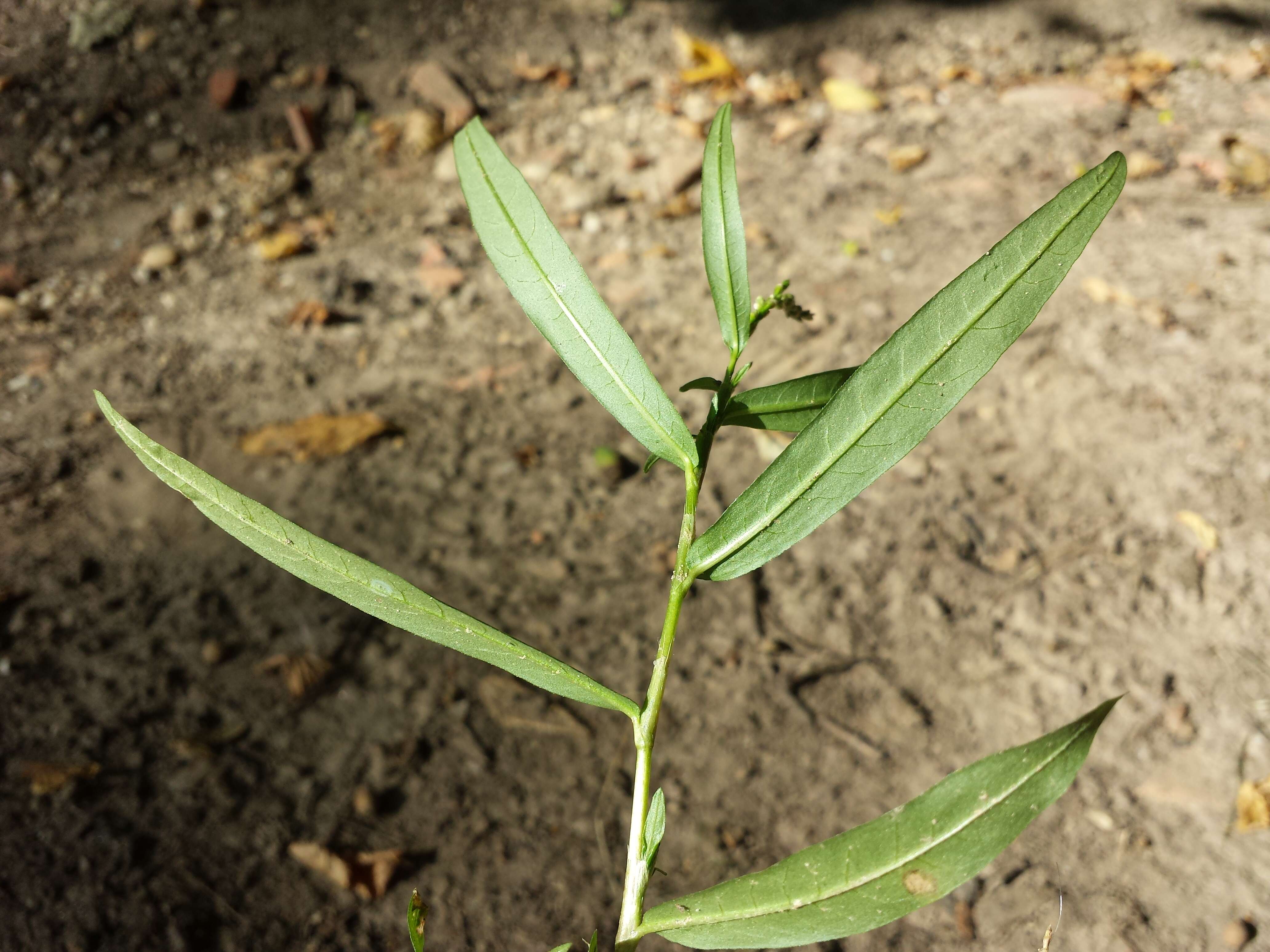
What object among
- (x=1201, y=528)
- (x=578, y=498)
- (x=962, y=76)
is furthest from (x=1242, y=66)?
(x=578, y=498)

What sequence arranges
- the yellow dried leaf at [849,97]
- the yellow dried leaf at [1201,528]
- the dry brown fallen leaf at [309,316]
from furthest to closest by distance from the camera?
the yellow dried leaf at [849,97] < the dry brown fallen leaf at [309,316] < the yellow dried leaf at [1201,528]

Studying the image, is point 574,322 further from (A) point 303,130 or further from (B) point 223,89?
(B) point 223,89

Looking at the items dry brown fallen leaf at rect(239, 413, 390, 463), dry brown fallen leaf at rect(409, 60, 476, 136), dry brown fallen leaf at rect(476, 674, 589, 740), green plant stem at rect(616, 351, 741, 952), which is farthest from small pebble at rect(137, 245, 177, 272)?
green plant stem at rect(616, 351, 741, 952)

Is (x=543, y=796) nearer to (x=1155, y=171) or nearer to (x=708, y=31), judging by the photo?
(x=1155, y=171)

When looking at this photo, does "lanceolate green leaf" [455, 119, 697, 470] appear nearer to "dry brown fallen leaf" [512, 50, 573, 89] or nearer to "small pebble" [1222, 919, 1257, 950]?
"small pebble" [1222, 919, 1257, 950]

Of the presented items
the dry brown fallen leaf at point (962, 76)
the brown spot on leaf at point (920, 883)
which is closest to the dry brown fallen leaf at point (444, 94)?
the dry brown fallen leaf at point (962, 76)

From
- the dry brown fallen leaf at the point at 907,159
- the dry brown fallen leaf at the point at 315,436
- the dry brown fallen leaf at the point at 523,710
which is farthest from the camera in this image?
the dry brown fallen leaf at the point at 907,159

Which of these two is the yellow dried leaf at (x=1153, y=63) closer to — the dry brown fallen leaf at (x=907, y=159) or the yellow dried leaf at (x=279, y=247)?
the dry brown fallen leaf at (x=907, y=159)
